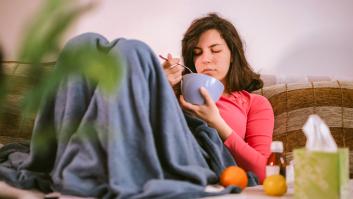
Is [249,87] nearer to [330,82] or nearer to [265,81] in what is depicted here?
[265,81]

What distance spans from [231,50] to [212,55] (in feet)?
0.39

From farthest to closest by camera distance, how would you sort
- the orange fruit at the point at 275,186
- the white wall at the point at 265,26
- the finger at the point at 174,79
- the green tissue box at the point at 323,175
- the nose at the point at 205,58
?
the white wall at the point at 265,26, the nose at the point at 205,58, the finger at the point at 174,79, the orange fruit at the point at 275,186, the green tissue box at the point at 323,175

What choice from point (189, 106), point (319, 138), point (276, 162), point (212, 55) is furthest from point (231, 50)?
point (319, 138)

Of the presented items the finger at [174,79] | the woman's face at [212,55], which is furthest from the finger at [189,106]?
the woman's face at [212,55]

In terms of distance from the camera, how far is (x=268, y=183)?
0.89m

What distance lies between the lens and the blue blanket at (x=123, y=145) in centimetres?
77

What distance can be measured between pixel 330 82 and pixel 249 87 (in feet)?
1.08

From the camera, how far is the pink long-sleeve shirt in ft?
3.84

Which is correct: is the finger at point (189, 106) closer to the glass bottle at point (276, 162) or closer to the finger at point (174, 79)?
the finger at point (174, 79)

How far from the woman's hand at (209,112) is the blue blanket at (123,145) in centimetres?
25

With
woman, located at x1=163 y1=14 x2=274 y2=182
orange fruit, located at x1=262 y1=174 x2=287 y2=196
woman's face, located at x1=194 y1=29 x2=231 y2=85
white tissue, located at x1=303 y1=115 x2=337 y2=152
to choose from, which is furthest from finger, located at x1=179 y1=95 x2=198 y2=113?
white tissue, located at x1=303 y1=115 x2=337 y2=152

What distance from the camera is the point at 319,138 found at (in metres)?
0.75

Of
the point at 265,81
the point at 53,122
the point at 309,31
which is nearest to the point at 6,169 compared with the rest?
the point at 53,122

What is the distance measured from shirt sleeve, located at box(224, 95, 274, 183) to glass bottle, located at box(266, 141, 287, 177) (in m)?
0.17
